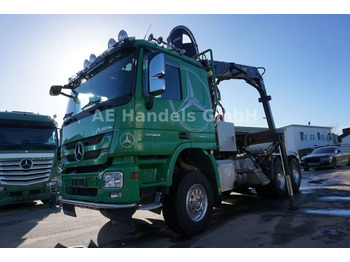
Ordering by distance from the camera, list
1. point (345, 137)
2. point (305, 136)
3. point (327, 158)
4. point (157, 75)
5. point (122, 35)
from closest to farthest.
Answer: point (157, 75), point (122, 35), point (327, 158), point (305, 136), point (345, 137)

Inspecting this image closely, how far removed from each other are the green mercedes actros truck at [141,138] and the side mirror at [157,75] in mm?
14

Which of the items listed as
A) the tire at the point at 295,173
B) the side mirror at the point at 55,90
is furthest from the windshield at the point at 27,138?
the tire at the point at 295,173

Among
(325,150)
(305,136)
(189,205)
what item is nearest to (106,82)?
(189,205)

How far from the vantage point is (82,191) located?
12.9 feet

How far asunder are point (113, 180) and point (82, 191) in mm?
893

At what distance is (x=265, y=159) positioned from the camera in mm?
7012

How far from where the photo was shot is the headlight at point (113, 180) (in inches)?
130

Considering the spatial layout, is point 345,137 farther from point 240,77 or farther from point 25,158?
point 25,158

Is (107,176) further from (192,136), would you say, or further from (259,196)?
(259,196)

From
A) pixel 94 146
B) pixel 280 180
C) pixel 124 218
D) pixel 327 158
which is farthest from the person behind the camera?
pixel 327 158

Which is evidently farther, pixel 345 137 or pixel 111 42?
pixel 345 137

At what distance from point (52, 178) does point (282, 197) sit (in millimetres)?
7000

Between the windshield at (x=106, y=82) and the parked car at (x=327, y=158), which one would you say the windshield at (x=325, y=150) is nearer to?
the parked car at (x=327, y=158)

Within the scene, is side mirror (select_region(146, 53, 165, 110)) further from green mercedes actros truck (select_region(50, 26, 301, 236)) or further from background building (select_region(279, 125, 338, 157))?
background building (select_region(279, 125, 338, 157))
